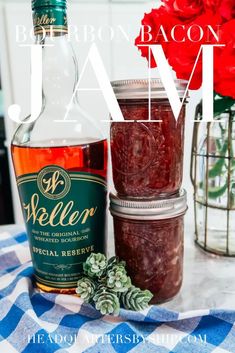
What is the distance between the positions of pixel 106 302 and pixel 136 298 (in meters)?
0.04

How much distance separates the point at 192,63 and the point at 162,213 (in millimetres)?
173

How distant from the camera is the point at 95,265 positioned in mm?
383

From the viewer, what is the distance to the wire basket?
506mm

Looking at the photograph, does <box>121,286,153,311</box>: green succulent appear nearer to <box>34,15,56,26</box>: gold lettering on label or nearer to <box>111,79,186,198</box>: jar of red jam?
<box>111,79,186,198</box>: jar of red jam

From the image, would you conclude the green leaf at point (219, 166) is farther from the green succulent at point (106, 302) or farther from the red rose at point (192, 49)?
the green succulent at point (106, 302)

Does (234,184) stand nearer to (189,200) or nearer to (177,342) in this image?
(177,342)

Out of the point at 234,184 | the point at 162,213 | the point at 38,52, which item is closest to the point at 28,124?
the point at 38,52

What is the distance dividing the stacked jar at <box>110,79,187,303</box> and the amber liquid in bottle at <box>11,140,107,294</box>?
2 cm

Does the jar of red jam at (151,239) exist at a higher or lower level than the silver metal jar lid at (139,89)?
lower

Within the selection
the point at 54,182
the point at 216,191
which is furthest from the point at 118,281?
the point at 216,191

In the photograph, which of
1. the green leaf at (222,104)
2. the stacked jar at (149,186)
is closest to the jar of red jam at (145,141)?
the stacked jar at (149,186)

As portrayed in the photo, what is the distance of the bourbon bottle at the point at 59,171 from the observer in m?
0.38

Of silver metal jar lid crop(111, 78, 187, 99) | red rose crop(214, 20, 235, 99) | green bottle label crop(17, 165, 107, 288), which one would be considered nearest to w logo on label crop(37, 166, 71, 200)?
green bottle label crop(17, 165, 107, 288)

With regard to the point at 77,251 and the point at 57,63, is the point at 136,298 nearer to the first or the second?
the point at 77,251
